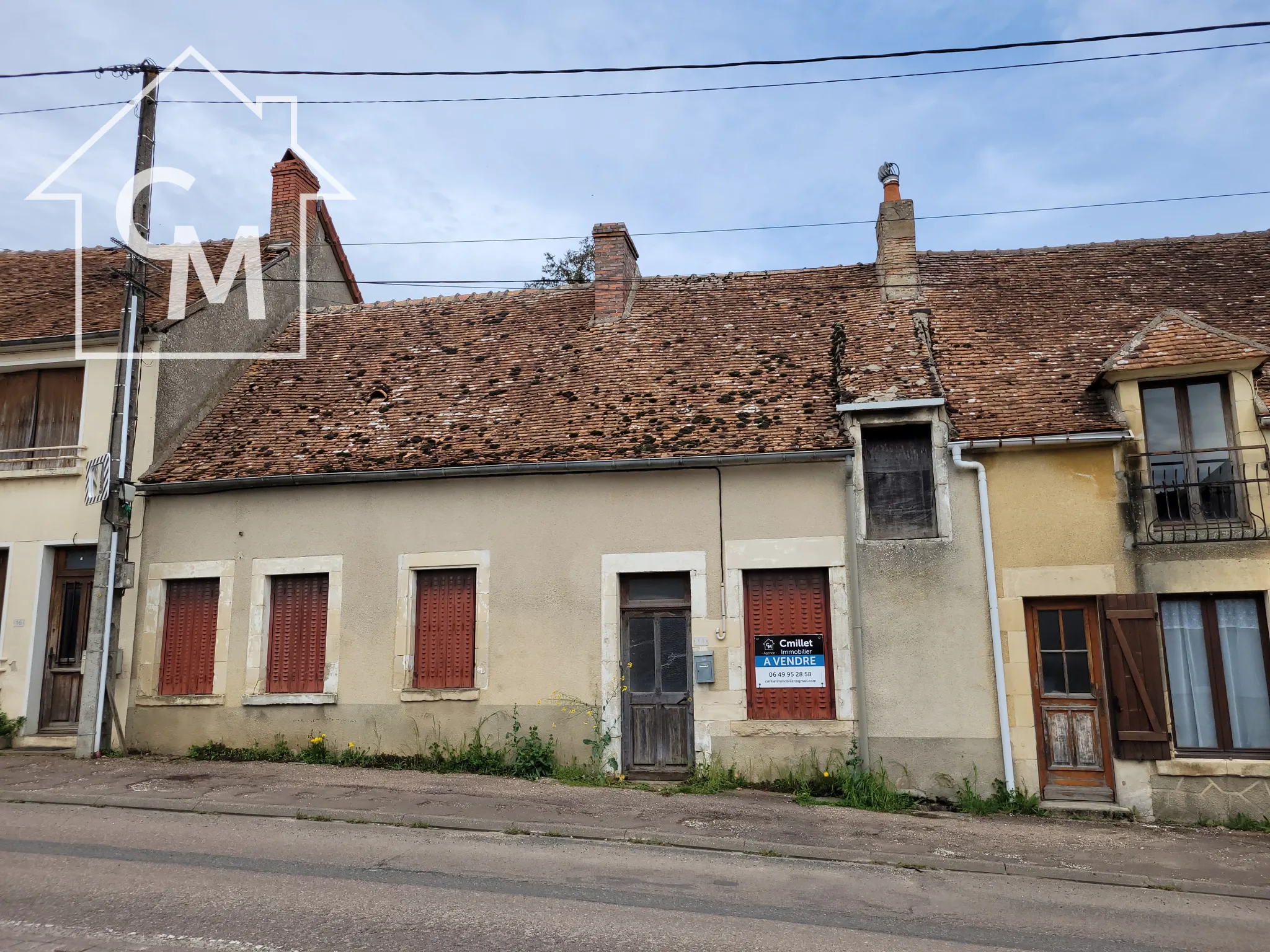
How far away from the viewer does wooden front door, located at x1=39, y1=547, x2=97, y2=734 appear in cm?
1245

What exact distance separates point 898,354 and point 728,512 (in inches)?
124

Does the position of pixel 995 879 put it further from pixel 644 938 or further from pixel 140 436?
pixel 140 436

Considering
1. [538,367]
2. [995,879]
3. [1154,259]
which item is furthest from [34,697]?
[1154,259]

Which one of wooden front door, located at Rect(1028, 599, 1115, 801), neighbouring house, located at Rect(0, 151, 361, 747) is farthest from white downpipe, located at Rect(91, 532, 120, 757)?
wooden front door, located at Rect(1028, 599, 1115, 801)

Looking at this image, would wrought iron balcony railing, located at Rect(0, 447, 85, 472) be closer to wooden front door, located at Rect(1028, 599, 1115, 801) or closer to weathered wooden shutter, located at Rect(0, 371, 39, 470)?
weathered wooden shutter, located at Rect(0, 371, 39, 470)

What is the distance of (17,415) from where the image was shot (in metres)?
13.1

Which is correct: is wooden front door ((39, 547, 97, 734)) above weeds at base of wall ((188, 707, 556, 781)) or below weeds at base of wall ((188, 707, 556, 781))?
above

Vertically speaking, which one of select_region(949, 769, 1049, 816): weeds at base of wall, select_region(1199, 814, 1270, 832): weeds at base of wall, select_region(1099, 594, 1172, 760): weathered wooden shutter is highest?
select_region(1099, 594, 1172, 760): weathered wooden shutter

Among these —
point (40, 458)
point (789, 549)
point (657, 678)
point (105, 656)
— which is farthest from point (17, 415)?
point (789, 549)

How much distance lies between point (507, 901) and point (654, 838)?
218cm

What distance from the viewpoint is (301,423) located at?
1317cm

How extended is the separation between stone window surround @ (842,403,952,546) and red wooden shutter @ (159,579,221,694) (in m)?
8.18

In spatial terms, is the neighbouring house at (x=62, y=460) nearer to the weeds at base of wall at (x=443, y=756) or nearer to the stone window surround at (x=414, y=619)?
the weeds at base of wall at (x=443, y=756)

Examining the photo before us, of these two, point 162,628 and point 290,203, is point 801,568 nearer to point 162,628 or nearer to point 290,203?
point 162,628
